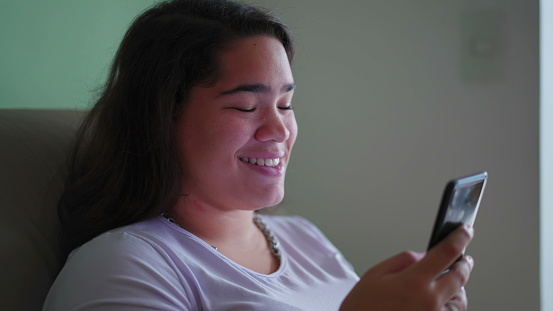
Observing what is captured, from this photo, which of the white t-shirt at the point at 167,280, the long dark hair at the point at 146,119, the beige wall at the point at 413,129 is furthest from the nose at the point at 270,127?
the beige wall at the point at 413,129

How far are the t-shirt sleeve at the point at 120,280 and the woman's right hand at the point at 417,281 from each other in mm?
290

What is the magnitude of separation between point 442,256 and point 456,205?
91 millimetres

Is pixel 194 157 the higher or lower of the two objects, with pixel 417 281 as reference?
higher

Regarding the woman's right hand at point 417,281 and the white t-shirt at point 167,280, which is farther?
the white t-shirt at point 167,280

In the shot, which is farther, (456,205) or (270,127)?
(270,127)

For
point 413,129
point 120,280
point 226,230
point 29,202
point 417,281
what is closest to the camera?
point 417,281

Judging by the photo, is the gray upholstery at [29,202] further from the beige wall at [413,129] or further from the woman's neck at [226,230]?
the beige wall at [413,129]

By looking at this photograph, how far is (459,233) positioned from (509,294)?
1020mm

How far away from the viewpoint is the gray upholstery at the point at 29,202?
3.12ft

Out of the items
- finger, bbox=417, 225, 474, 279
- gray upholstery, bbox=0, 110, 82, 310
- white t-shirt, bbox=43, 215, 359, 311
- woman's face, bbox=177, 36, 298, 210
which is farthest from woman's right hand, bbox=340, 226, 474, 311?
gray upholstery, bbox=0, 110, 82, 310

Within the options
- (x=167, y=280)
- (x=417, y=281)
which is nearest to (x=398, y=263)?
(x=417, y=281)

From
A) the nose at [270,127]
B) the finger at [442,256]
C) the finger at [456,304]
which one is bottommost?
the finger at [456,304]

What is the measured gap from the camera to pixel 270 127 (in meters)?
1.09

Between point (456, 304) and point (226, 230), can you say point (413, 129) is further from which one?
point (456, 304)
